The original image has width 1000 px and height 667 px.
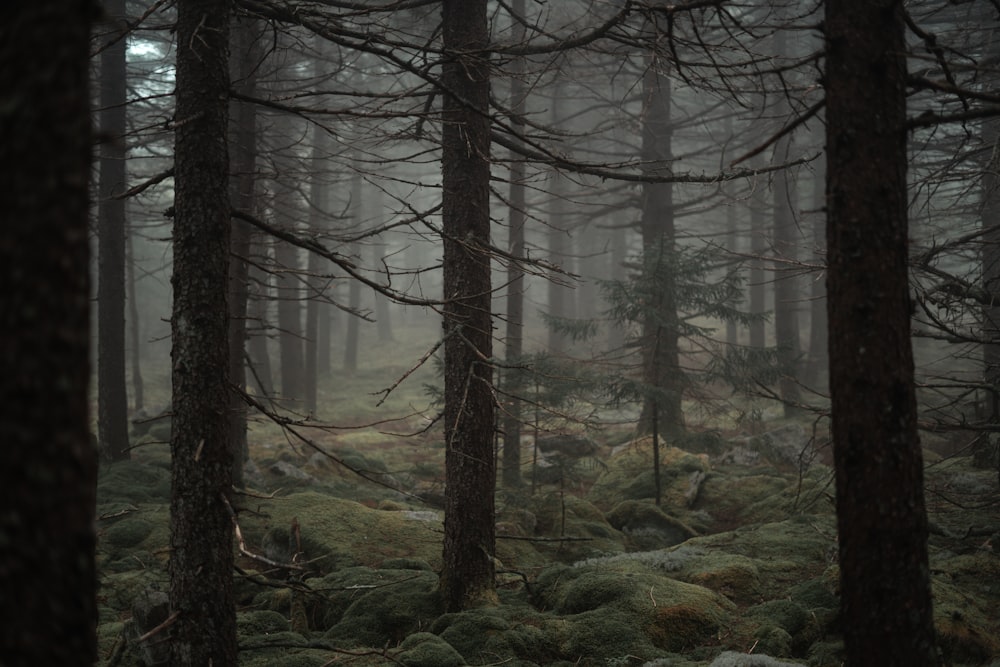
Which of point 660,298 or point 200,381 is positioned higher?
point 660,298

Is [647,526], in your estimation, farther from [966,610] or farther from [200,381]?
[200,381]

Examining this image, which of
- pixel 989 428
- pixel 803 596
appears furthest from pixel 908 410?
pixel 803 596

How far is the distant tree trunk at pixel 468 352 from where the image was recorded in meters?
6.39

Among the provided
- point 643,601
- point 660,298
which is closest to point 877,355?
point 643,601

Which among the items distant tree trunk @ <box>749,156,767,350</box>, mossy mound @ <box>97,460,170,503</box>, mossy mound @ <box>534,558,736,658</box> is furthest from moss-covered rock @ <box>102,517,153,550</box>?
distant tree trunk @ <box>749,156,767,350</box>

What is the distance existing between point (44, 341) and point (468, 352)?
4550mm

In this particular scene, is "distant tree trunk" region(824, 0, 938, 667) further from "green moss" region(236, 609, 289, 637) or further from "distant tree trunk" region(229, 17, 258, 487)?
"distant tree trunk" region(229, 17, 258, 487)

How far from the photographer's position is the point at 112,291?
12828mm

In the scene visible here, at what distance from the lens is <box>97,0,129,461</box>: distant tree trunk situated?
12.7m

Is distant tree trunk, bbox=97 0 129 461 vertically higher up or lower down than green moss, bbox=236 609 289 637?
higher up

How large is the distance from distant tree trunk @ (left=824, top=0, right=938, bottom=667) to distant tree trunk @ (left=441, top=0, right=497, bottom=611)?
3.43 metres

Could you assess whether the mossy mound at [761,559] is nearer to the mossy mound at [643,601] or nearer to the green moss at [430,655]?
the mossy mound at [643,601]

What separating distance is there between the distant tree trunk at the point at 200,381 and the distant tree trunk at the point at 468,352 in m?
2.41

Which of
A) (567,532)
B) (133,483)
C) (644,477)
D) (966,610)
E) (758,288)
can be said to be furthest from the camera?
(758,288)
